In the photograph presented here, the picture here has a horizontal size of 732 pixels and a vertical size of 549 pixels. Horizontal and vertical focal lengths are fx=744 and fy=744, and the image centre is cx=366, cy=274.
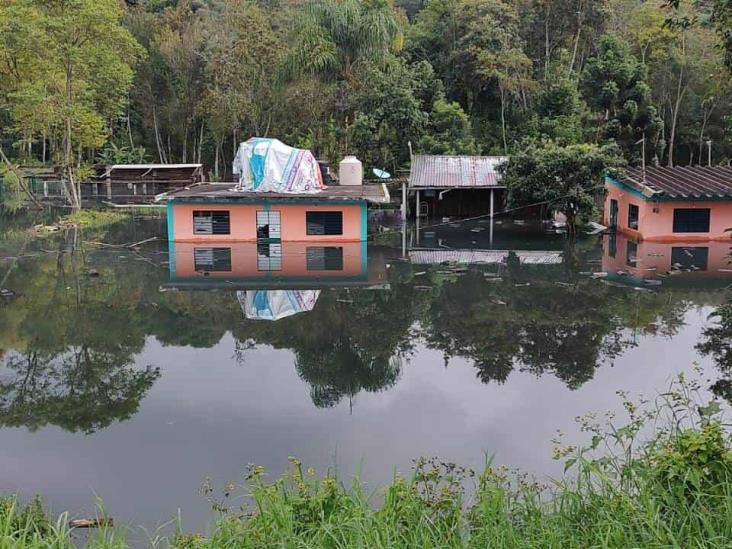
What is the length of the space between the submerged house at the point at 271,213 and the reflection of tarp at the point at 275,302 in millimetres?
7169

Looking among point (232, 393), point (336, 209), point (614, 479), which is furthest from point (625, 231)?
point (614, 479)

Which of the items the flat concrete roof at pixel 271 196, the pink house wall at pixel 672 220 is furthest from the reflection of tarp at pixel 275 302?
the pink house wall at pixel 672 220

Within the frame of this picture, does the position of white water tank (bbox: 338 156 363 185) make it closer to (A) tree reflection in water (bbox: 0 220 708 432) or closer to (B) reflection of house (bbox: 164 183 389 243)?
(B) reflection of house (bbox: 164 183 389 243)

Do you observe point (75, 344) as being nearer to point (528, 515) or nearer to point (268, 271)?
point (268, 271)

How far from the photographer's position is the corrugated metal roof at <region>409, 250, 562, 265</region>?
67.3 feet

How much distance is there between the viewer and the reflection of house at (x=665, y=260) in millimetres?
18234

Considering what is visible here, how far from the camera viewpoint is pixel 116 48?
33.0 metres

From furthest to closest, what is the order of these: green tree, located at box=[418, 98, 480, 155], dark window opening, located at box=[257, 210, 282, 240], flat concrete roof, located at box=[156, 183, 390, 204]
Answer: green tree, located at box=[418, 98, 480, 155]
dark window opening, located at box=[257, 210, 282, 240]
flat concrete roof, located at box=[156, 183, 390, 204]

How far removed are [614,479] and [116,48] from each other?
106ft

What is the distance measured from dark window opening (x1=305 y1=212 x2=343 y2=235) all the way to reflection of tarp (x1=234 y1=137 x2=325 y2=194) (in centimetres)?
114

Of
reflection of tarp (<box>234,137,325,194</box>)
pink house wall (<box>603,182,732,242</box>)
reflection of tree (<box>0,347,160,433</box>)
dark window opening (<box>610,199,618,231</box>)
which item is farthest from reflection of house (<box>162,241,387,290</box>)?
dark window opening (<box>610,199,618,231</box>)

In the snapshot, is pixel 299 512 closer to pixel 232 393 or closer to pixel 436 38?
pixel 232 393

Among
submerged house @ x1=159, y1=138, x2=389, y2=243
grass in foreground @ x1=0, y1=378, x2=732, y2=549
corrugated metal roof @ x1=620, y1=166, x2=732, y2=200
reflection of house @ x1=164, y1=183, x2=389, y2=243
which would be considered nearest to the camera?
grass in foreground @ x1=0, y1=378, x2=732, y2=549

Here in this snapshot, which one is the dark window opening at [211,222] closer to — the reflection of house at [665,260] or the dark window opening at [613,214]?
the reflection of house at [665,260]
